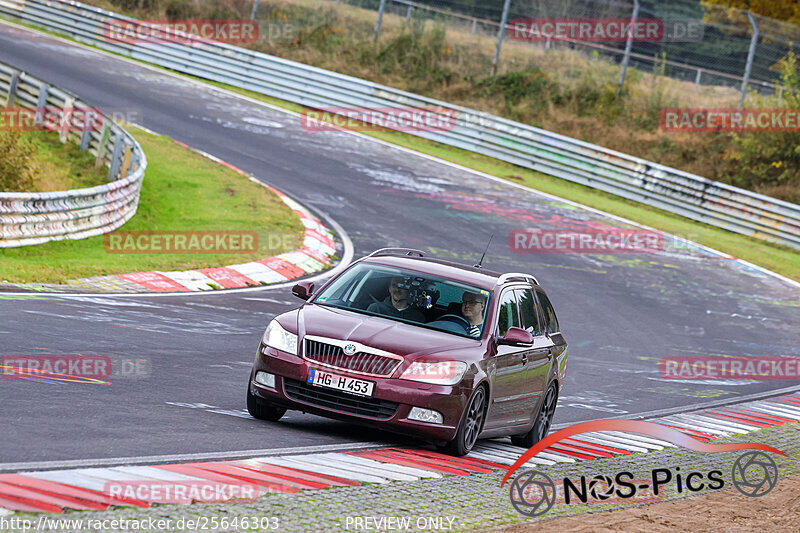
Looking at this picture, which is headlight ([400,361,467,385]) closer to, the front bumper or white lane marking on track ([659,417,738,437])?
the front bumper

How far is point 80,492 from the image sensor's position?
238 inches

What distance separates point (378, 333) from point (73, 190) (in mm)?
10828

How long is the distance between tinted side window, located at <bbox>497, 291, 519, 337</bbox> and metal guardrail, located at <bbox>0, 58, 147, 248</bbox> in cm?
908

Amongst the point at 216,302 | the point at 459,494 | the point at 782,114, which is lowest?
the point at 216,302

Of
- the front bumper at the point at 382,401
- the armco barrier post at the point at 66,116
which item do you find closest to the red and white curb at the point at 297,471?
the front bumper at the point at 382,401

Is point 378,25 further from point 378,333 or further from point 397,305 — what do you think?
point 378,333

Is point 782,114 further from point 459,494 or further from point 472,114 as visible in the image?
point 459,494

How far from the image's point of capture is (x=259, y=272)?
19.1m

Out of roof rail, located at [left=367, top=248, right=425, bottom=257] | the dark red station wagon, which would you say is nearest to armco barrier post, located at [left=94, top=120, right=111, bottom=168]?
roof rail, located at [left=367, top=248, right=425, bottom=257]

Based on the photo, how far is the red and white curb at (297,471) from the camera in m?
5.92

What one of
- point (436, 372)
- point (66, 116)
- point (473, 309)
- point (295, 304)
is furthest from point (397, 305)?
point (66, 116)

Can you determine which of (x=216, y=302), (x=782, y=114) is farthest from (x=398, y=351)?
(x=782, y=114)

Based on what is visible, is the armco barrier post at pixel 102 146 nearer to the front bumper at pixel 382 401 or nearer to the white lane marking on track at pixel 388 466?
the front bumper at pixel 382 401

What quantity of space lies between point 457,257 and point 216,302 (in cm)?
750
